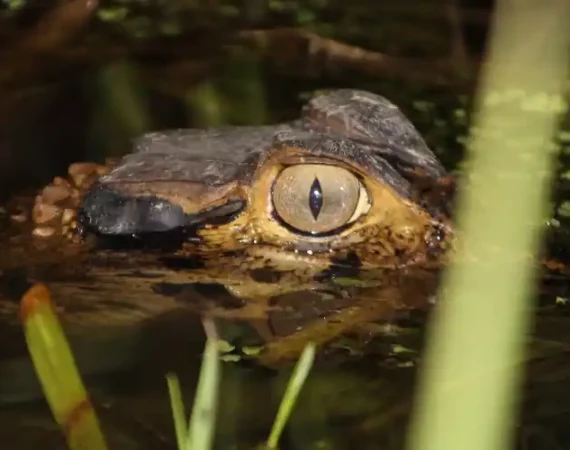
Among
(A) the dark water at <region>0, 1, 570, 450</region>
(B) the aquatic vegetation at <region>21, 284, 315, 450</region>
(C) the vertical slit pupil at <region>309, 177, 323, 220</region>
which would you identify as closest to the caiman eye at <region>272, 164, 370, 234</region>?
(C) the vertical slit pupil at <region>309, 177, 323, 220</region>

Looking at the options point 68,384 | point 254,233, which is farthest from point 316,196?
point 68,384

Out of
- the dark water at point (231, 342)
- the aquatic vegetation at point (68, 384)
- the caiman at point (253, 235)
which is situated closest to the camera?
the aquatic vegetation at point (68, 384)

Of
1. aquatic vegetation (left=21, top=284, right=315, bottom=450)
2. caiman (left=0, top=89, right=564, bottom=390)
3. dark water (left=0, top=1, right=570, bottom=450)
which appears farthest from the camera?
caiman (left=0, top=89, right=564, bottom=390)

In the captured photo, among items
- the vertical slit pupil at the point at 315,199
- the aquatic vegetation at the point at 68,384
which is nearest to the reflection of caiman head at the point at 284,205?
the vertical slit pupil at the point at 315,199

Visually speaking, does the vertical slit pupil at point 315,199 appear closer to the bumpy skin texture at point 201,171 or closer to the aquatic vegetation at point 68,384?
the bumpy skin texture at point 201,171

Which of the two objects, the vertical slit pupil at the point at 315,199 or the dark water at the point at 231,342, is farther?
the vertical slit pupil at the point at 315,199

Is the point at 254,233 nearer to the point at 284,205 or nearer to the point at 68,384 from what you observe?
the point at 284,205

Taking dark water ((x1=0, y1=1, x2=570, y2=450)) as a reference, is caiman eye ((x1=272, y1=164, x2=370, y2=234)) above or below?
above

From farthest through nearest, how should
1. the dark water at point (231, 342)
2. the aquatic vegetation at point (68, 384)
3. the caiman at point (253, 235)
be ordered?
the caiman at point (253, 235)
the dark water at point (231, 342)
the aquatic vegetation at point (68, 384)

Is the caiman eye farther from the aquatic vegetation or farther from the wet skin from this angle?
the aquatic vegetation

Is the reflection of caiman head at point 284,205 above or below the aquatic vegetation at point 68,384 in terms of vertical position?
above
